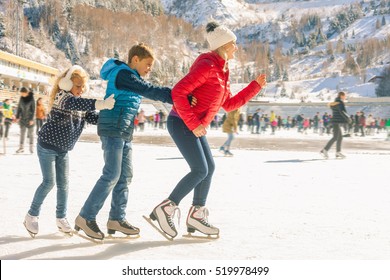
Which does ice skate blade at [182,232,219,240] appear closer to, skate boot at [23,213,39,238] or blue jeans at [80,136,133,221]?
blue jeans at [80,136,133,221]

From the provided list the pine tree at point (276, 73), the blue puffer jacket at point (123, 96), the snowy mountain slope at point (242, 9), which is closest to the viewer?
the blue puffer jacket at point (123, 96)

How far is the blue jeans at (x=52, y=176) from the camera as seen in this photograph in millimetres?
A: 2957

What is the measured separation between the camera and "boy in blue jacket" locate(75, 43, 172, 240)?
2752mm

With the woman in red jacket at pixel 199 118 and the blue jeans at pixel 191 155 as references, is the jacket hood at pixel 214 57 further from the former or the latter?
the blue jeans at pixel 191 155

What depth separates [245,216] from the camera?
3.60 m

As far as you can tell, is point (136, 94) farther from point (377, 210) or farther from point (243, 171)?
point (243, 171)

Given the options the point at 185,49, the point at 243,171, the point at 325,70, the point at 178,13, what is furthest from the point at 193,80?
the point at 178,13

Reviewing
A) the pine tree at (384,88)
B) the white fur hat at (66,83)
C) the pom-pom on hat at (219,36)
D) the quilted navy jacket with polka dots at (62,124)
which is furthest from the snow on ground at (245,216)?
the pine tree at (384,88)

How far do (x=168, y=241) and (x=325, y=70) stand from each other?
5215 inches

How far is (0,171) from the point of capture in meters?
6.09

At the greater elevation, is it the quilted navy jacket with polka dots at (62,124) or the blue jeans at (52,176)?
the quilted navy jacket with polka dots at (62,124)

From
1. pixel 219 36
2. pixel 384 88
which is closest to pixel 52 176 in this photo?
pixel 219 36

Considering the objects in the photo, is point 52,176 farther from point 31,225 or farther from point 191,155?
point 191,155

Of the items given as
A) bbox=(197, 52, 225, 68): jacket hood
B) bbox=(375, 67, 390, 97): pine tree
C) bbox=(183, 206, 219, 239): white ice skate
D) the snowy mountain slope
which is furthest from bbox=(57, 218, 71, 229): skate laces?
the snowy mountain slope
